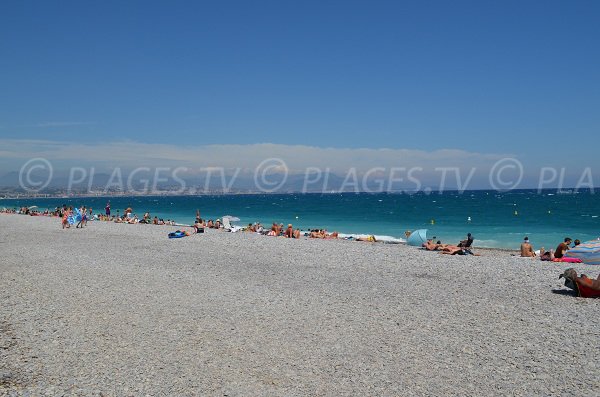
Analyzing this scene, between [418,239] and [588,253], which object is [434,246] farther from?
[588,253]

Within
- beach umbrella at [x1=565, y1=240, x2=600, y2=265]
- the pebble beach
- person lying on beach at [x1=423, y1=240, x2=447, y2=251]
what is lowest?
the pebble beach

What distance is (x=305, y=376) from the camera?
633 cm

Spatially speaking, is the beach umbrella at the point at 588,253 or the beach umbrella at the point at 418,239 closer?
the beach umbrella at the point at 588,253

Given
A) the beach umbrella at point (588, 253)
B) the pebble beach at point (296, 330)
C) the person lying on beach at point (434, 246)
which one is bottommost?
the pebble beach at point (296, 330)

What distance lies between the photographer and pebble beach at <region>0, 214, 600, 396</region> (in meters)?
6.11

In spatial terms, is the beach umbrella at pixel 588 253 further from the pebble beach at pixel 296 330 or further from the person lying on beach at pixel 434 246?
the person lying on beach at pixel 434 246

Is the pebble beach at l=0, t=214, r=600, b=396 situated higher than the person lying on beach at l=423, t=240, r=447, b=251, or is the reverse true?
the person lying on beach at l=423, t=240, r=447, b=251

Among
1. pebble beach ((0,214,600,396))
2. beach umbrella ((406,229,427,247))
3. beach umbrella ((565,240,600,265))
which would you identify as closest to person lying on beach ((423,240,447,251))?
beach umbrella ((406,229,427,247))

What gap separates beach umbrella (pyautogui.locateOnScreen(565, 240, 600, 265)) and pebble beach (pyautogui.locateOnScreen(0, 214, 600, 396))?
16.3 inches

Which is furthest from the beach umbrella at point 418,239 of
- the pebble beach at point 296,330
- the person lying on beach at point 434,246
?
the pebble beach at point 296,330

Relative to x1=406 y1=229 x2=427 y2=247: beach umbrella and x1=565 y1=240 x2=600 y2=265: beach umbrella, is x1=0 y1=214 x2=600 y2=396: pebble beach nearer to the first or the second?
x1=565 y1=240 x2=600 y2=265: beach umbrella

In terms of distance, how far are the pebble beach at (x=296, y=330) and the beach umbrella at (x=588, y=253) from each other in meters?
0.42

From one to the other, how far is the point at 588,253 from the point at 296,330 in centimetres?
1147

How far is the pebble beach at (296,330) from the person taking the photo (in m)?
6.11
